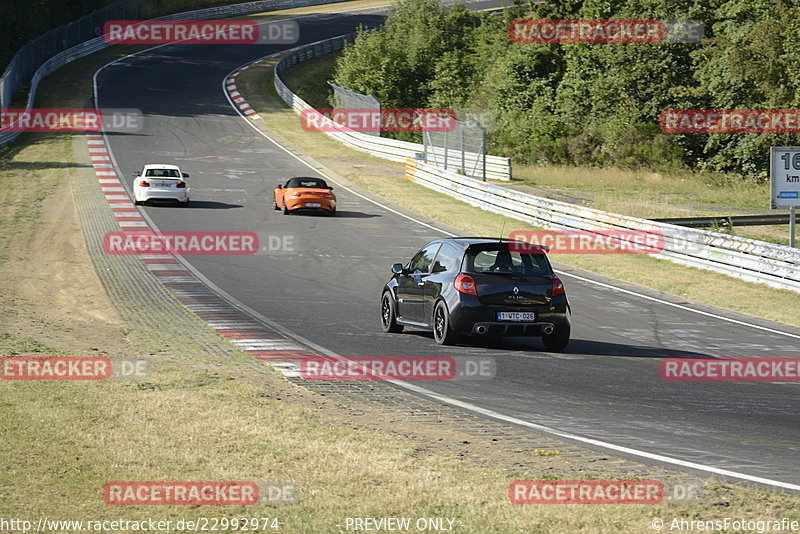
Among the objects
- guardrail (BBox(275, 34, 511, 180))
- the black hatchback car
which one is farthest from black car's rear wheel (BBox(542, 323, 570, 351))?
guardrail (BBox(275, 34, 511, 180))

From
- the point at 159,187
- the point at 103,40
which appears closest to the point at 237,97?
the point at 103,40

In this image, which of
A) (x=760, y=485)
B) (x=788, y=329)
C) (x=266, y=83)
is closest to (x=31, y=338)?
(x=760, y=485)

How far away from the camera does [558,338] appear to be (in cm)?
1435

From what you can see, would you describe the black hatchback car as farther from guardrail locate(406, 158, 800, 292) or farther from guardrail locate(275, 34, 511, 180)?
guardrail locate(275, 34, 511, 180)

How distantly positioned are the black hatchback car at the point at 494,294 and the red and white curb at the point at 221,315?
2.01 meters

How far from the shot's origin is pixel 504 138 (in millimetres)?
55250

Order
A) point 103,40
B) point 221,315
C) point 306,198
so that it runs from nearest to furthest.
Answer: point 221,315 → point 306,198 → point 103,40

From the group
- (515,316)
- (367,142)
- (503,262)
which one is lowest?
(515,316)

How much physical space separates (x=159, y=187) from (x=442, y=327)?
2104 cm

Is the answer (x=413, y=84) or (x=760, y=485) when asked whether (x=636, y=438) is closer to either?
(x=760, y=485)

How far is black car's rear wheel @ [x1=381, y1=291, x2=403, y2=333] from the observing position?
624 inches

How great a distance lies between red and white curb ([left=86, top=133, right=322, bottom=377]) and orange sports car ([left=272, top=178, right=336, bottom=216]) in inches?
190

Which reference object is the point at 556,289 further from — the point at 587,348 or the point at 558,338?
the point at 587,348

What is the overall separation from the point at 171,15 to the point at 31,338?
8204cm
